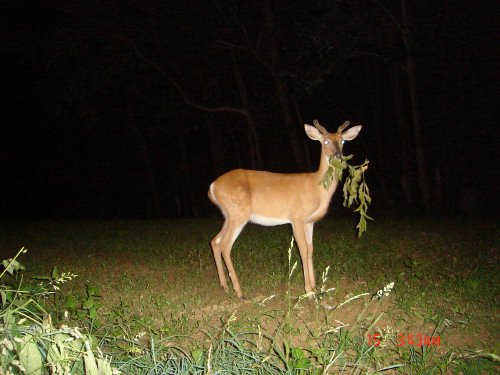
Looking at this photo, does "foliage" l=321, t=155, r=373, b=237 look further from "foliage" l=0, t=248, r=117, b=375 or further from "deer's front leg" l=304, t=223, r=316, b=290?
"foliage" l=0, t=248, r=117, b=375

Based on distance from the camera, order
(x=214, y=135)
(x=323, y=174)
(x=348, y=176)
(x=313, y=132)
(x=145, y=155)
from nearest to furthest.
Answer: (x=348, y=176) → (x=323, y=174) → (x=313, y=132) → (x=214, y=135) → (x=145, y=155)

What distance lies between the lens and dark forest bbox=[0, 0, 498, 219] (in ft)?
55.7

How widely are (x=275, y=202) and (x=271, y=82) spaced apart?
52.8 ft

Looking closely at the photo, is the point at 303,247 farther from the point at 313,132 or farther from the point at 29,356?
the point at 29,356

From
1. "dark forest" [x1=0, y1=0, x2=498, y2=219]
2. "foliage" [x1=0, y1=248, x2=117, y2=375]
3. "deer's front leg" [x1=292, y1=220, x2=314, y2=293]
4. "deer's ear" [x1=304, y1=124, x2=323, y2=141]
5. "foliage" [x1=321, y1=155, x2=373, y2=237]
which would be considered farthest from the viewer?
"dark forest" [x1=0, y1=0, x2=498, y2=219]

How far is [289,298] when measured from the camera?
410 centimetres

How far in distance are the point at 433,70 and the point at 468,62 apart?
1287 millimetres

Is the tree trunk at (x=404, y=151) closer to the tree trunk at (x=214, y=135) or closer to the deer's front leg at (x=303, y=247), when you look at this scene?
the tree trunk at (x=214, y=135)

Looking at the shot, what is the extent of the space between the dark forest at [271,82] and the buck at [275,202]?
27.8 ft

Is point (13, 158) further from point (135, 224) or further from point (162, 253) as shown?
point (162, 253)

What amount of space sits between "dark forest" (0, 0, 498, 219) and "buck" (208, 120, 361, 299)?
27.8 ft

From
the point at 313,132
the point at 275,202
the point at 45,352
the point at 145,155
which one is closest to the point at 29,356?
the point at 45,352

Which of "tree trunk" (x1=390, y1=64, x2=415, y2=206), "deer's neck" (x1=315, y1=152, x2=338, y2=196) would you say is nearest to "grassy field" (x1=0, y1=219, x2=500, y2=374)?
"deer's neck" (x1=315, y1=152, x2=338, y2=196)

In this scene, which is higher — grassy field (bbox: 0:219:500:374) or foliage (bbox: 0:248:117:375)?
foliage (bbox: 0:248:117:375)
